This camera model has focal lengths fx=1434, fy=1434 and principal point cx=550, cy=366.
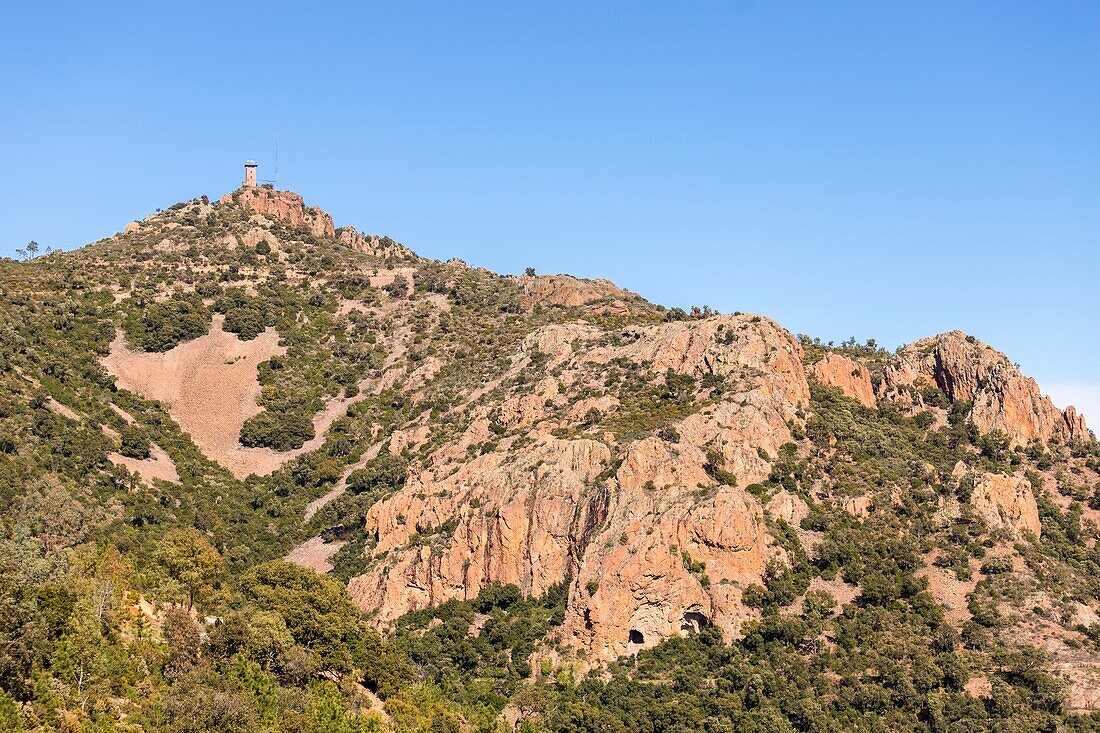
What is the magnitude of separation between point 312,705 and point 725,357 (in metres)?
56.8

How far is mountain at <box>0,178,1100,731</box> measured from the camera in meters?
85.1

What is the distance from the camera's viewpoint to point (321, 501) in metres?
129

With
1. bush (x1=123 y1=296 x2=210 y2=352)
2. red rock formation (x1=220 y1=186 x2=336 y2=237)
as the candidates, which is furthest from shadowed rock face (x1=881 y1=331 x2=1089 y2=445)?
red rock formation (x1=220 y1=186 x2=336 y2=237)

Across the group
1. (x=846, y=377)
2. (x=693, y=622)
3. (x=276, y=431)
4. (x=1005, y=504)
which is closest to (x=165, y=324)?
(x=276, y=431)

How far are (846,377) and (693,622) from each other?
36.3 metres

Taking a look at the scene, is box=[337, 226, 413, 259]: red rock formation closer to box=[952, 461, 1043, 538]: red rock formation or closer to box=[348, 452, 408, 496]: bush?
box=[348, 452, 408, 496]: bush

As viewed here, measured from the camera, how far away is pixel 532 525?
109m

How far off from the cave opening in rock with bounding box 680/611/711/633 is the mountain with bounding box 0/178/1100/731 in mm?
198

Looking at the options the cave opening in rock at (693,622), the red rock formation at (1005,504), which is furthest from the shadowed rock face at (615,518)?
the red rock formation at (1005,504)

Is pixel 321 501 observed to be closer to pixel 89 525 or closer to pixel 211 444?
pixel 211 444

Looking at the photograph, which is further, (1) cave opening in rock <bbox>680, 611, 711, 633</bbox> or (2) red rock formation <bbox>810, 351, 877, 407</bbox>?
(2) red rock formation <bbox>810, 351, 877, 407</bbox>

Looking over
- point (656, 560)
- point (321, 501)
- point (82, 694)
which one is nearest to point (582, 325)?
point (321, 501)

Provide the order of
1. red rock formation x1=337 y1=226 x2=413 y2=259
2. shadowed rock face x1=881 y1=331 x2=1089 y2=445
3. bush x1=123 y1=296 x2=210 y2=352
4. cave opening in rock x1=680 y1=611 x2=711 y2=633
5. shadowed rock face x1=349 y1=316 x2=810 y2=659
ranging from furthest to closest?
red rock formation x1=337 y1=226 x2=413 y2=259 → bush x1=123 y1=296 x2=210 y2=352 → shadowed rock face x1=881 y1=331 x2=1089 y2=445 → shadowed rock face x1=349 y1=316 x2=810 y2=659 → cave opening in rock x1=680 y1=611 x2=711 y2=633

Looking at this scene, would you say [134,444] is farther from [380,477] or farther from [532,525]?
[532,525]
